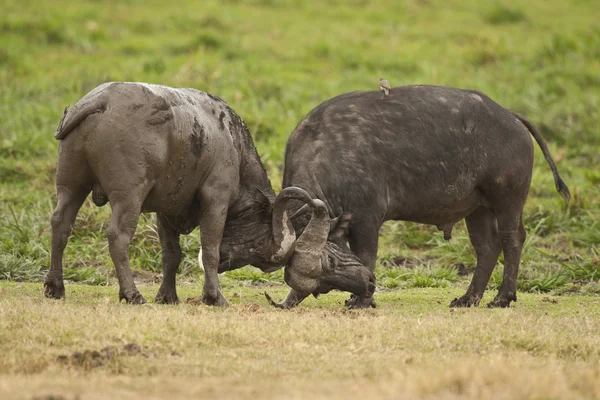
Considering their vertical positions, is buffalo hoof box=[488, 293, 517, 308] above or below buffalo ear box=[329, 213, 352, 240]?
below

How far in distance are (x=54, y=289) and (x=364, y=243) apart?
269 cm

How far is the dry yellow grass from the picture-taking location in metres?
5.91

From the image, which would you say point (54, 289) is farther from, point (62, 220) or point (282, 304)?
point (282, 304)

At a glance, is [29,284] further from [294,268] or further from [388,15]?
[388,15]

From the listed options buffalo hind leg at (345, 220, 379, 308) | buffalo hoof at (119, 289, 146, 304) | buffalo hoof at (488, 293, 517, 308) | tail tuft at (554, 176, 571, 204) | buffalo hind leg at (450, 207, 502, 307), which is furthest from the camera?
tail tuft at (554, 176, 571, 204)

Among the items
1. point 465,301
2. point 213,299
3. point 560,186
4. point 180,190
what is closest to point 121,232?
point 180,190

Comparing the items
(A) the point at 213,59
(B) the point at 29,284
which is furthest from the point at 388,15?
(B) the point at 29,284

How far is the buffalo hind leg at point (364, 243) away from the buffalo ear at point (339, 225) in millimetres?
147

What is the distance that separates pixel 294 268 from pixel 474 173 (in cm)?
197

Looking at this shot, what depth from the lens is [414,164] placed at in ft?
32.6

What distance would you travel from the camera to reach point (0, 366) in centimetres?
642

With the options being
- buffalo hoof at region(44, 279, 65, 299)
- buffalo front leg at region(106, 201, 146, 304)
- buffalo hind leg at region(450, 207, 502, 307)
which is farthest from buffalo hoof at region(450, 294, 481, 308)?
buffalo hoof at region(44, 279, 65, 299)

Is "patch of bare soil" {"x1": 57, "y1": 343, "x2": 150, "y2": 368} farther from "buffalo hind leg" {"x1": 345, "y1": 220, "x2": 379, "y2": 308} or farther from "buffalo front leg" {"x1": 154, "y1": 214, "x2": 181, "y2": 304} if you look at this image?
"buffalo hind leg" {"x1": 345, "y1": 220, "x2": 379, "y2": 308}

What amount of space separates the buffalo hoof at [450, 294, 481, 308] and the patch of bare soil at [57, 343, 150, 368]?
4.20 metres
